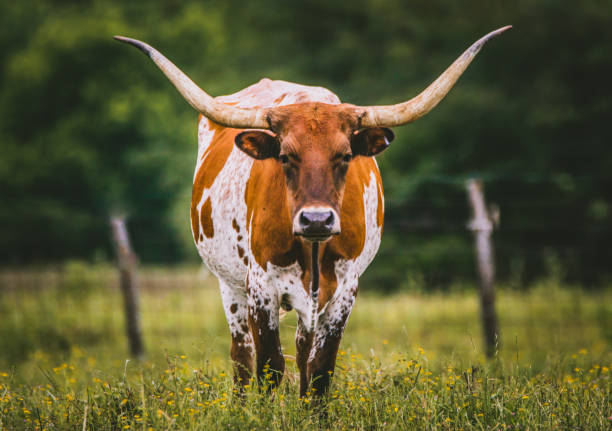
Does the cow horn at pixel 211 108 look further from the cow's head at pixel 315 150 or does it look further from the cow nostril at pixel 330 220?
the cow nostril at pixel 330 220

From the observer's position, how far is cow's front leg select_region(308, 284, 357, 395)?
3.75 m

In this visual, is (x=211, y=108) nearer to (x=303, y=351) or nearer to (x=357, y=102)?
(x=303, y=351)

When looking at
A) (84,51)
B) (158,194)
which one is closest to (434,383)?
(158,194)

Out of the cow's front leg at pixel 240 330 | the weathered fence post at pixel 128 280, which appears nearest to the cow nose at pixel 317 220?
the cow's front leg at pixel 240 330

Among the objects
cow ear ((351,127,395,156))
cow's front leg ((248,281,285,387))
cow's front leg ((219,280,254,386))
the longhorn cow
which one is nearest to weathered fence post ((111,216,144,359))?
cow's front leg ((219,280,254,386))

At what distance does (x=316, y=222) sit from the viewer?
319 cm

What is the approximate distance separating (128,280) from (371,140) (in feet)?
17.7

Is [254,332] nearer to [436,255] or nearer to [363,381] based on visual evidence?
[363,381]

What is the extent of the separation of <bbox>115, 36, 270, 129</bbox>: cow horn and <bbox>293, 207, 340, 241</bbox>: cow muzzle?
0.68m

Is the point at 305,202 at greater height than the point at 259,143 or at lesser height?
lesser

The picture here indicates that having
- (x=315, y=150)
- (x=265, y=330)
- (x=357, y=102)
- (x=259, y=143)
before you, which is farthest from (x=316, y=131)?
(x=357, y=102)

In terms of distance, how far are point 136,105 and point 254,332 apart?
70.4ft

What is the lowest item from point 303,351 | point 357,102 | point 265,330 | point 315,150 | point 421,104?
point 303,351

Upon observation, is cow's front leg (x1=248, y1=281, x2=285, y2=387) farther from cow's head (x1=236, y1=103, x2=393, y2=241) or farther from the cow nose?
the cow nose
